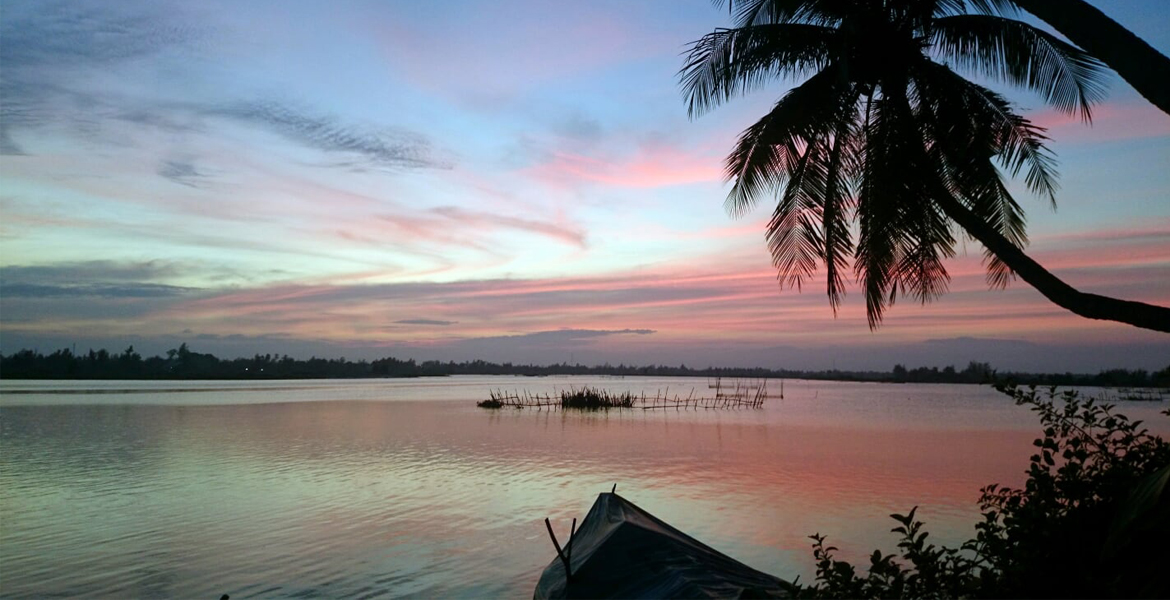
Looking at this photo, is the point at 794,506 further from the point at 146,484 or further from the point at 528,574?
the point at 146,484

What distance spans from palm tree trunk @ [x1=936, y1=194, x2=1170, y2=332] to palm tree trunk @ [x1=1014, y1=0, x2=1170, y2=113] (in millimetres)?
1267

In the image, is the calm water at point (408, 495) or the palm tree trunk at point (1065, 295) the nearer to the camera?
the palm tree trunk at point (1065, 295)

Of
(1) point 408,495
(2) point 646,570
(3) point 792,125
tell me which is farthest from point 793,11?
(1) point 408,495

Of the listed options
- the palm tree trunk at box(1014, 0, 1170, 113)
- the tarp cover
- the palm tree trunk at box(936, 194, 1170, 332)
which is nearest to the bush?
the palm tree trunk at box(936, 194, 1170, 332)

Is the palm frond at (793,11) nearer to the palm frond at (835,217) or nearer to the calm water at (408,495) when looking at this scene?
the palm frond at (835,217)

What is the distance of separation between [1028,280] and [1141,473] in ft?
6.97

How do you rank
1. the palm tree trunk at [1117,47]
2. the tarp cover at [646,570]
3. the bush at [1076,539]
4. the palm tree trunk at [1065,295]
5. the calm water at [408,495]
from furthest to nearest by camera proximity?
the calm water at [408,495], the tarp cover at [646,570], the palm tree trunk at [1065,295], the palm tree trunk at [1117,47], the bush at [1076,539]

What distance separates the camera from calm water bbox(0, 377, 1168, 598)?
29.7 feet

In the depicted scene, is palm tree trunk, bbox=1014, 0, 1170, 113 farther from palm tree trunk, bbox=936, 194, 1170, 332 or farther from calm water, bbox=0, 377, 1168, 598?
calm water, bbox=0, 377, 1168, 598

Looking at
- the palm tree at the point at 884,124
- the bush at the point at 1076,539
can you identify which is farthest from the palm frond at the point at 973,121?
the bush at the point at 1076,539

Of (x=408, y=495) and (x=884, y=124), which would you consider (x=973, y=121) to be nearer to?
(x=884, y=124)

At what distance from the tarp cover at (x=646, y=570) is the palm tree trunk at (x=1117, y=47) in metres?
4.06

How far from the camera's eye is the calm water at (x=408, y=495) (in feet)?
29.7

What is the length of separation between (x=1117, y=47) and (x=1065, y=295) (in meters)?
1.62
